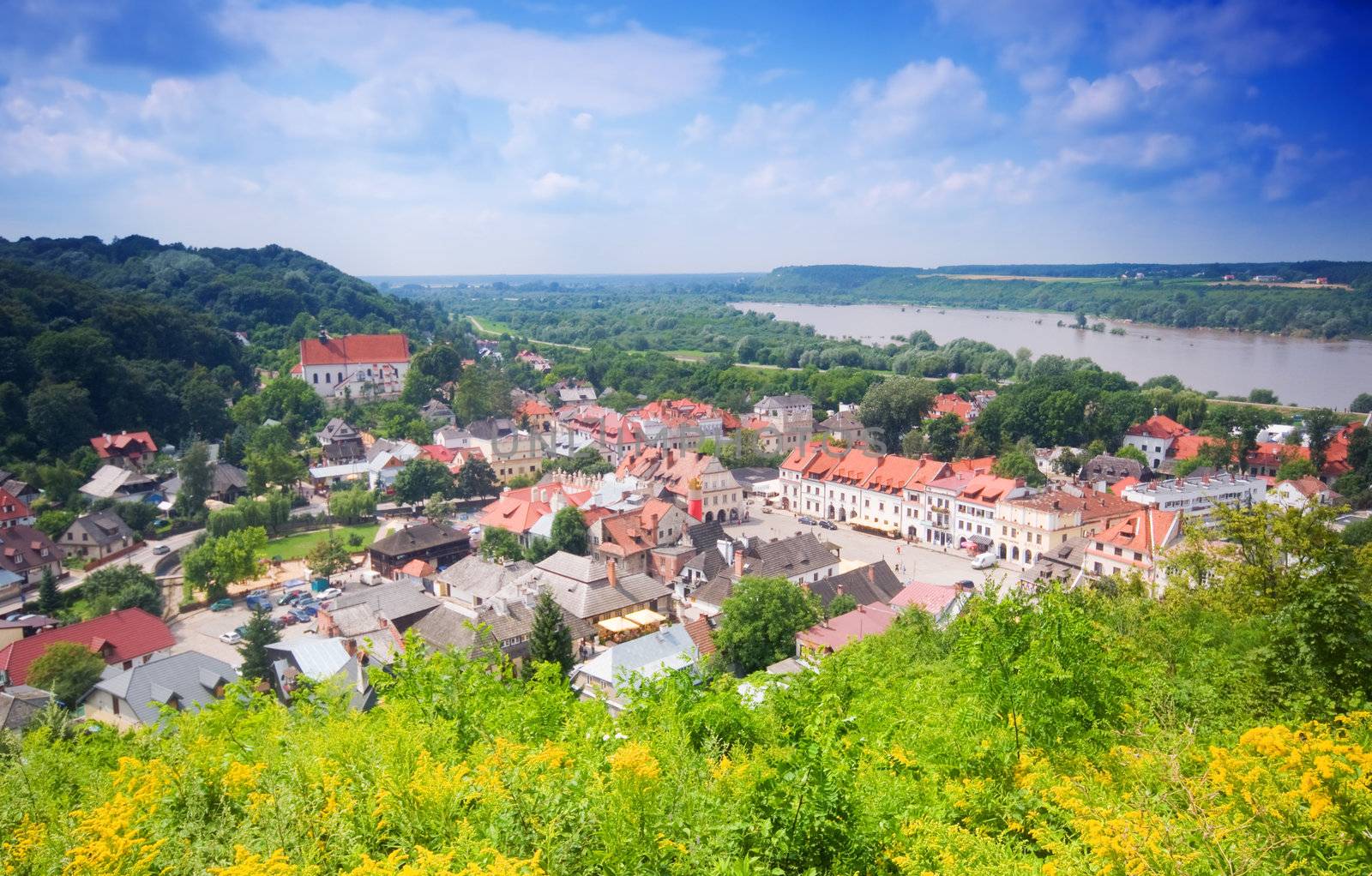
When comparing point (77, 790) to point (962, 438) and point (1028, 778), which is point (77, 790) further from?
point (962, 438)

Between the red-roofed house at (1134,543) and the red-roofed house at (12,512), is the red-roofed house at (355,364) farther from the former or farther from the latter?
the red-roofed house at (1134,543)

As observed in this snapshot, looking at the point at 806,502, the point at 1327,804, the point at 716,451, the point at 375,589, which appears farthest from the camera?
the point at 716,451

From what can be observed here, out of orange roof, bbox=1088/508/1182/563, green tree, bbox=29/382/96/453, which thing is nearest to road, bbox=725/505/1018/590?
orange roof, bbox=1088/508/1182/563

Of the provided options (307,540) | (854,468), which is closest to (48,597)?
(307,540)

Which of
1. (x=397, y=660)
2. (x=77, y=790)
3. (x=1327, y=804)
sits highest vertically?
(x=1327, y=804)

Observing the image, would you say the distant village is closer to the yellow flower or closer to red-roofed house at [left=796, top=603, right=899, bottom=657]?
red-roofed house at [left=796, top=603, right=899, bottom=657]

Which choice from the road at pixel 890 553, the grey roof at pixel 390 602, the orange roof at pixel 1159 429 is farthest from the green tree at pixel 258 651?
the orange roof at pixel 1159 429

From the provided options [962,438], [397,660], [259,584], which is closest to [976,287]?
[962,438]
